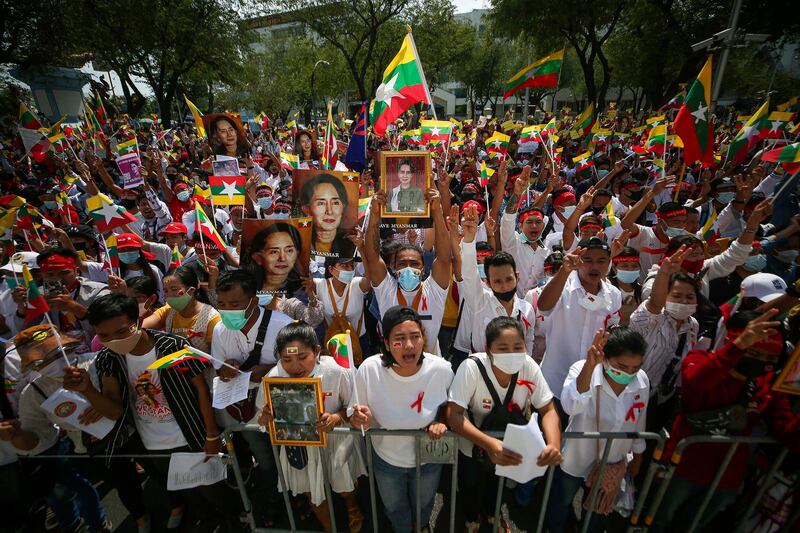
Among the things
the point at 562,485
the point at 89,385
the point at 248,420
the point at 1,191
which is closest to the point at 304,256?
the point at 248,420

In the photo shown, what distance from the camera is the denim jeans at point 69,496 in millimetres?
3095

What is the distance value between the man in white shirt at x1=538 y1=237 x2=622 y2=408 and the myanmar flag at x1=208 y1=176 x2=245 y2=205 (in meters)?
4.00

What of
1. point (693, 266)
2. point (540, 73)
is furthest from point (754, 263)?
point (540, 73)

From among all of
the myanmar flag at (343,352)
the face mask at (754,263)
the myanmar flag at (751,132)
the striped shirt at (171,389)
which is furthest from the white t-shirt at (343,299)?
the myanmar flag at (751,132)

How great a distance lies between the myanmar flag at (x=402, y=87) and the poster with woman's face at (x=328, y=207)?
85 centimetres

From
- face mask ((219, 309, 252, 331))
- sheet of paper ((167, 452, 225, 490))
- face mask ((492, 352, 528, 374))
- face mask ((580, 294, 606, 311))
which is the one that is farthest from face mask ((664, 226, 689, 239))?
sheet of paper ((167, 452, 225, 490))

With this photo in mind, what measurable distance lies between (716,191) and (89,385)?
29.0ft

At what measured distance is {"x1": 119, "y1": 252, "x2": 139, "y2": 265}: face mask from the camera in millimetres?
4449

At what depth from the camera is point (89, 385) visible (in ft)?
8.87

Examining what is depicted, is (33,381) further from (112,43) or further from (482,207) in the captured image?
(112,43)

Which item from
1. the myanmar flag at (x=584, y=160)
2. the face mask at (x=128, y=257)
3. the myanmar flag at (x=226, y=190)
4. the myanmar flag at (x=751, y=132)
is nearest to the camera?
the face mask at (x=128, y=257)

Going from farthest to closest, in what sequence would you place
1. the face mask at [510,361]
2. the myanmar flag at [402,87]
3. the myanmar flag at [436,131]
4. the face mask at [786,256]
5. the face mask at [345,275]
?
the myanmar flag at [436,131], the face mask at [786,256], the myanmar flag at [402,87], the face mask at [345,275], the face mask at [510,361]

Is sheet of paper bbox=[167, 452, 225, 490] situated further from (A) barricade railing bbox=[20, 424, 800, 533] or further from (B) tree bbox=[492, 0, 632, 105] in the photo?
(B) tree bbox=[492, 0, 632, 105]

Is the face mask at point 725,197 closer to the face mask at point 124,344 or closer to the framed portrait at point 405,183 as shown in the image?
the framed portrait at point 405,183
